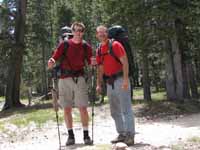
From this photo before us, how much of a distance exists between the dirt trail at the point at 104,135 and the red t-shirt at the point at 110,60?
1410 millimetres

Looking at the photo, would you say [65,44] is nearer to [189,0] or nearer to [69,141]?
[69,141]

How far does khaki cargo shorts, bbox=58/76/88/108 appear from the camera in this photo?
8.57 m

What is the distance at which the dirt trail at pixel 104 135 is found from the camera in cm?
888

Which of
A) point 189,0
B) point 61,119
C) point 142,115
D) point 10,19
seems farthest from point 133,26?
point 10,19

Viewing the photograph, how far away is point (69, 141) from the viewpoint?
877 cm

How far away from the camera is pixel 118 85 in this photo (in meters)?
8.31

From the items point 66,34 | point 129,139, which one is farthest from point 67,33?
point 129,139

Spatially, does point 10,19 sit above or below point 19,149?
above

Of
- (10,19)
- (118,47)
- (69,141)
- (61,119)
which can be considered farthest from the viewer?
(10,19)

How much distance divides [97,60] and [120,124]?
1282 mm

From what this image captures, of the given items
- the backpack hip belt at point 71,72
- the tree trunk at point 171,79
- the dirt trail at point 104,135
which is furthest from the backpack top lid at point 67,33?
the tree trunk at point 171,79

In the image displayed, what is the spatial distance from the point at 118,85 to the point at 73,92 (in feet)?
3.03

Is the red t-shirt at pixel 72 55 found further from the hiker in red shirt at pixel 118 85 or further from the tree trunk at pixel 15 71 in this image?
the tree trunk at pixel 15 71

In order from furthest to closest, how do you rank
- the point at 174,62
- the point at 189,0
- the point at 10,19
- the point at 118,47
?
the point at 10,19
the point at 174,62
the point at 189,0
the point at 118,47
